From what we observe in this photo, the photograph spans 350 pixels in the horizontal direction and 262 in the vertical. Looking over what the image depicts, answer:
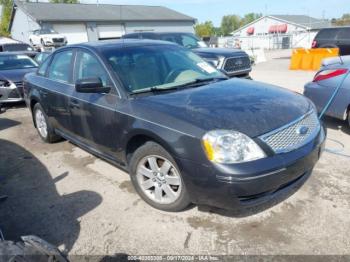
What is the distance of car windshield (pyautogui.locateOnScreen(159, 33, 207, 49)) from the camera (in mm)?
10297

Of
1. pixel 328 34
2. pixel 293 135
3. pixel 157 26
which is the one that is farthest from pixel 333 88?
pixel 157 26

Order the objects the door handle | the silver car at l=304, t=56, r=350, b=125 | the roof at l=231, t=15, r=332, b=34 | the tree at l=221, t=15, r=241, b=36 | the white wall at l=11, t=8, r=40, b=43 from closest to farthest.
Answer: the door handle → the silver car at l=304, t=56, r=350, b=125 → the white wall at l=11, t=8, r=40, b=43 → the roof at l=231, t=15, r=332, b=34 → the tree at l=221, t=15, r=241, b=36

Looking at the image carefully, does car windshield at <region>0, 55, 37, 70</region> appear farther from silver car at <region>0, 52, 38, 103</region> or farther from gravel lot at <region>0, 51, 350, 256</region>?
gravel lot at <region>0, 51, 350, 256</region>

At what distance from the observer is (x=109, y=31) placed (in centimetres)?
3925

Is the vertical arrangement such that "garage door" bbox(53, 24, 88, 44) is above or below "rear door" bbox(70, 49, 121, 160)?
above

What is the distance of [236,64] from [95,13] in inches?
1374

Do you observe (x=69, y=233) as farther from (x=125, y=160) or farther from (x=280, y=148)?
(x=280, y=148)

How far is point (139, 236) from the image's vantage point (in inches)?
119

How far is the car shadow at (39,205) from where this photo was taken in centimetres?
317

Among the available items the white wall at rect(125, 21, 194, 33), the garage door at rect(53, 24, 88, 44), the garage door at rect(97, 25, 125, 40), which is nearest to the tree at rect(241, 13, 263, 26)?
the white wall at rect(125, 21, 194, 33)

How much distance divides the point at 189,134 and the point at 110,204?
1371 millimetres

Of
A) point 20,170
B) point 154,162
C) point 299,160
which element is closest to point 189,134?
point 154,162

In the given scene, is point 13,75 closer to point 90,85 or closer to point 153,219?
point 90,85

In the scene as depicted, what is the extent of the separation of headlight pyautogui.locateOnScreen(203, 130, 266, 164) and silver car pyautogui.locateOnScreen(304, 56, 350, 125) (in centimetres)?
297
